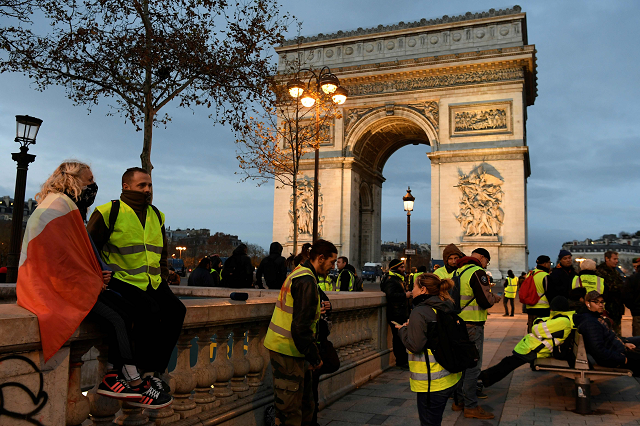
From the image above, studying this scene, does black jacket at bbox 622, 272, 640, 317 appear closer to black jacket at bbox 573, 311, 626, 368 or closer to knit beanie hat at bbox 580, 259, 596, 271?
knit beanie hat at bbox 580, 259, 596, 271

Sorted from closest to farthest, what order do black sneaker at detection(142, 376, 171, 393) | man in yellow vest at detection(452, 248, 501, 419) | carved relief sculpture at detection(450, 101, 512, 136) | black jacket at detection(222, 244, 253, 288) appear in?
black sneaker at detection(142, 376, 171, 393)
man in yellow vest at detection(452, 248, 501, 419)
black jacket at detection(222, 244, 253, 288)
carved relief sculpture at detection(450, 101, 512, 136)

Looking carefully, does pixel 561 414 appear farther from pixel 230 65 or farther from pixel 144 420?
pixel 230 65

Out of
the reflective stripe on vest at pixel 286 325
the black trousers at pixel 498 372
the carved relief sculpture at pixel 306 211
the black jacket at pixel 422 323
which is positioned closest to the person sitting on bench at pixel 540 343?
the black trousers at pixel 498 372

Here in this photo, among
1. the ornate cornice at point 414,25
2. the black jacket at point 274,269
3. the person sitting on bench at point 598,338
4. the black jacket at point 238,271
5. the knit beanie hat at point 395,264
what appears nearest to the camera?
the person sitting on bench at point 598,338

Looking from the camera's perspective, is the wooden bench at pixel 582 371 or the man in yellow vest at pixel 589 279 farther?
the man in yellow vest at pixel 589 279

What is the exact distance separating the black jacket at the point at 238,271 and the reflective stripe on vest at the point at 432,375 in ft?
19.8

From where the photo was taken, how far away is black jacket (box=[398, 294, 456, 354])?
3.82 m

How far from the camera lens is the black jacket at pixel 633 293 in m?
8.36

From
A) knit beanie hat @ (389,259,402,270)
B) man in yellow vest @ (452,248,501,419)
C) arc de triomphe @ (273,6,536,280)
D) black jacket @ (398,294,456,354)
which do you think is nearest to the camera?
black jacket @ (398,294,456,354)

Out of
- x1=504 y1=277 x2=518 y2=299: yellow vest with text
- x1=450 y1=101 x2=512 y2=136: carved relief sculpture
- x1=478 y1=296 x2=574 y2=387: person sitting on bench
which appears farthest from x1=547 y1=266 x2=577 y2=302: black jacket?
x1=450 y1=101 x2=512 y2=136: carved relief sculpture

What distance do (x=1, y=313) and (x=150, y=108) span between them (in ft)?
23.6

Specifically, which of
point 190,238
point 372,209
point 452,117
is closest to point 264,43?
point 452,117

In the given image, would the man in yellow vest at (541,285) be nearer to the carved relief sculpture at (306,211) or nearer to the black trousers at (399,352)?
the black trousers at (399,352)

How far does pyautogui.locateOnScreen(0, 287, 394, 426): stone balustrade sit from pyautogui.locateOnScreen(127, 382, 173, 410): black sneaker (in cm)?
22
